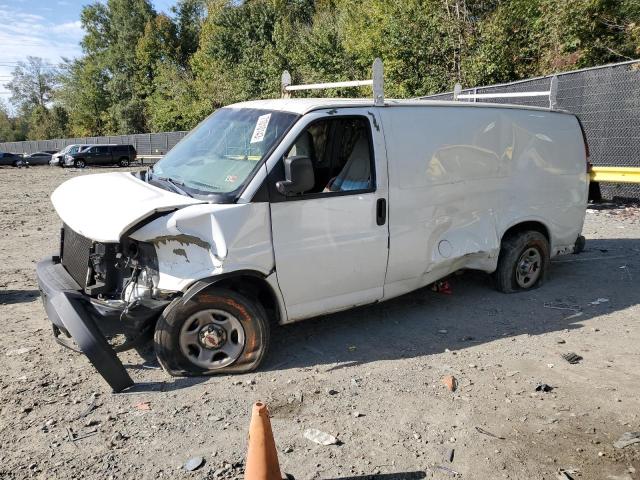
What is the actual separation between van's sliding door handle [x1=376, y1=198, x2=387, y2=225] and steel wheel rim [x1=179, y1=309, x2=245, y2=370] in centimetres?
146

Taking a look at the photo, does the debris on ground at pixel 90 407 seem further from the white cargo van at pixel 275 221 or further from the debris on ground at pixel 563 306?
the debris on ground at pixel 563 306

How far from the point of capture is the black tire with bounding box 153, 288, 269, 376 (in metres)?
3.88

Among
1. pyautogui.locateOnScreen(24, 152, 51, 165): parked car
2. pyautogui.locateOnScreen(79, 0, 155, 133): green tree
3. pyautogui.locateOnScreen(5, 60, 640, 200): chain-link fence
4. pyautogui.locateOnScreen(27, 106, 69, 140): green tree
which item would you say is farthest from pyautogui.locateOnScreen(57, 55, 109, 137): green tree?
pyautogui.locateOnScreen(5, 60, 640, 200): chain-link fence

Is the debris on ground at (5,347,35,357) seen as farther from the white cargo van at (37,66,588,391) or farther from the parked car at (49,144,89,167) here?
the parked car at (49,144,89,167)

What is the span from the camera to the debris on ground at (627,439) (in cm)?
331

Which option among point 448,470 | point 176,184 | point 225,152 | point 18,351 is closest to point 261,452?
point 448,470

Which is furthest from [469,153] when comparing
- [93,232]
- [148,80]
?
[148,80]

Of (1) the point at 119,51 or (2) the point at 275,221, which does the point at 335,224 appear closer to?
(2) the point at 275,221

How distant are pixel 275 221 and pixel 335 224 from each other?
55 centimetres

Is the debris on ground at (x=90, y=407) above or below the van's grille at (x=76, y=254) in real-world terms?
below

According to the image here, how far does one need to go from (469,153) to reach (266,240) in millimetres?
2318

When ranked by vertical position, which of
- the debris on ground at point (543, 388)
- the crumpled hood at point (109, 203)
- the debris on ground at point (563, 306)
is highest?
the crumpled hood at point (109, 203)

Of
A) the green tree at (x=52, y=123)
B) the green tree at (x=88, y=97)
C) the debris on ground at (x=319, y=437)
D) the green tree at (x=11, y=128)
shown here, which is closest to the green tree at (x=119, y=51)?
the green tree at (x=88, y=97)

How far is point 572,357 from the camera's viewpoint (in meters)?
4.50
